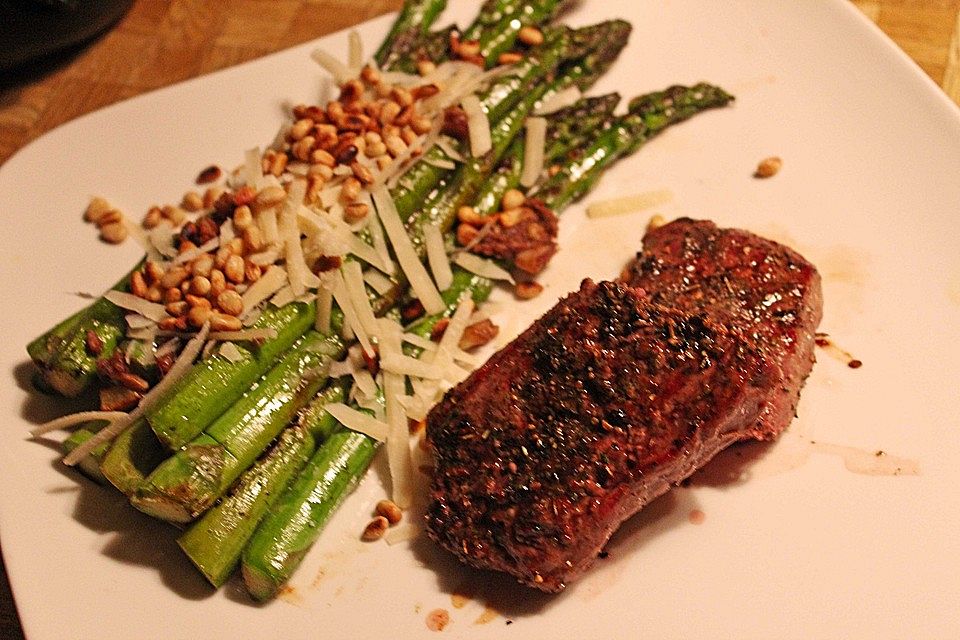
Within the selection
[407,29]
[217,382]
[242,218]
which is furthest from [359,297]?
[407,29]

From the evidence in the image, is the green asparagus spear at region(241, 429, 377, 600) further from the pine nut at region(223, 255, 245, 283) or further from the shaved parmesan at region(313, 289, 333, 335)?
the pine nut at region(223, 255, 245, 283)

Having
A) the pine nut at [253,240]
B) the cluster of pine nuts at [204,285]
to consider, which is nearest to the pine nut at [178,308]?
Result: the cluster of pine nuts at [204,285]

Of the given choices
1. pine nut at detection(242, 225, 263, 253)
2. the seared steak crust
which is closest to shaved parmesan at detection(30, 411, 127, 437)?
pine nut at detection(242, 225, 263, 253)

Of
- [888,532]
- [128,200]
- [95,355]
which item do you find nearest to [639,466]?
[888,532]

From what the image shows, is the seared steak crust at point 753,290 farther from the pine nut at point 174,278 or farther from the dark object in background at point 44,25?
the dark object in background at point 44,25

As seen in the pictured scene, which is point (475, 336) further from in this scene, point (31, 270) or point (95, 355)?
point (31, 270)
